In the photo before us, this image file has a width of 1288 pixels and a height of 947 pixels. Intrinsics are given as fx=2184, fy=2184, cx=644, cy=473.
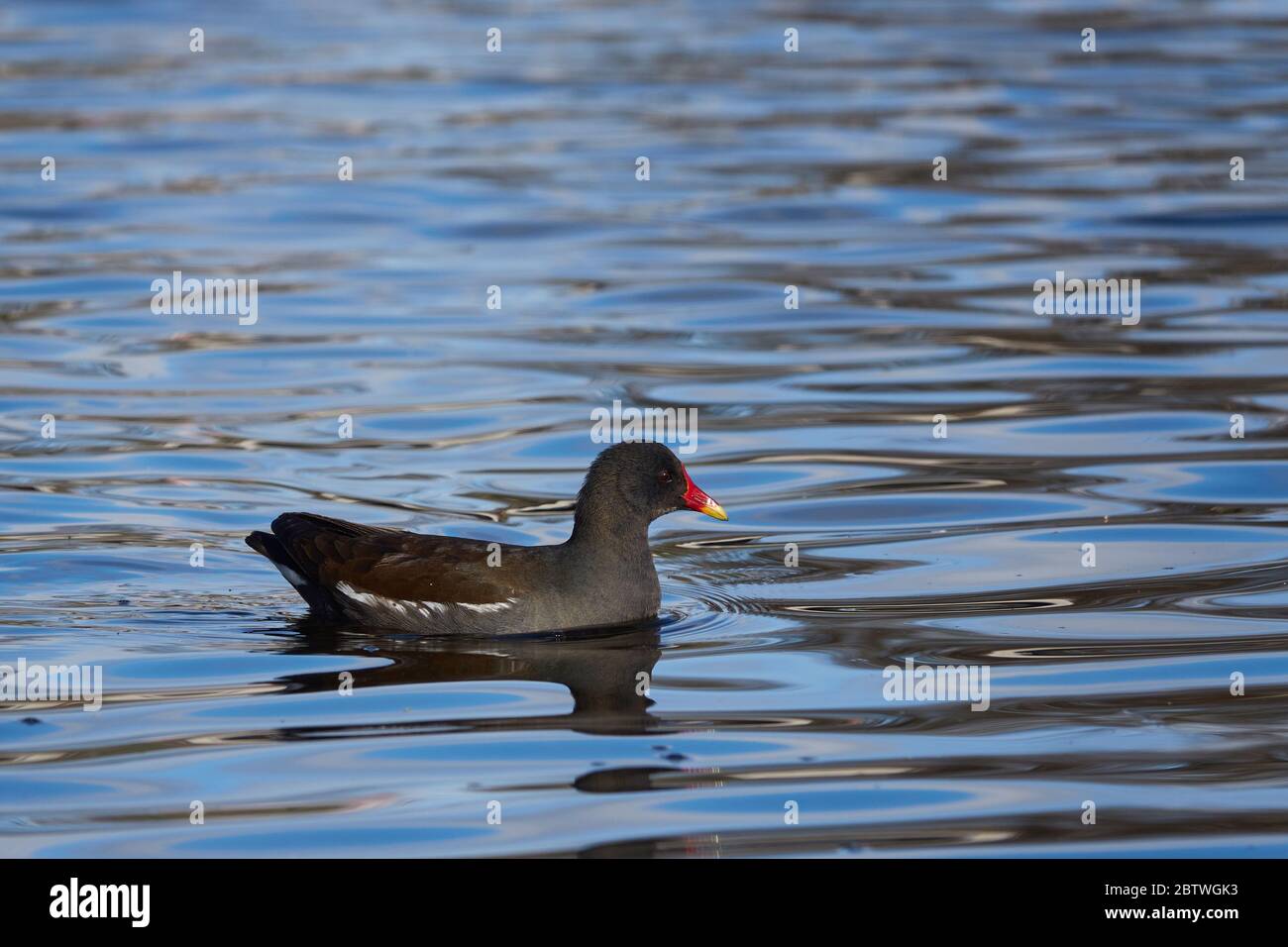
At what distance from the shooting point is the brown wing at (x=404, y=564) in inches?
437

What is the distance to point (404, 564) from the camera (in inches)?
442

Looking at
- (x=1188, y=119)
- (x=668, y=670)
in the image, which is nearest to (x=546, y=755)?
(x=668, y=670)

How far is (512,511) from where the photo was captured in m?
14.0

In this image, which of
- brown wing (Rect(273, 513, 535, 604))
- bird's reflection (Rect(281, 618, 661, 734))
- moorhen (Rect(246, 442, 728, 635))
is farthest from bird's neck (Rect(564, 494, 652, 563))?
bird's reflection (Rect(281, 618, 661, 734))

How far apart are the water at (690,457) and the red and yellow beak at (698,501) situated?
1.84 feet

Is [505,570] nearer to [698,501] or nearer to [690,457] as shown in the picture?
[698,501]

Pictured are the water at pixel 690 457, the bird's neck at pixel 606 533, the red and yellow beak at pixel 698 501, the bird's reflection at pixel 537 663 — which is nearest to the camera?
the water at pixel 690 457

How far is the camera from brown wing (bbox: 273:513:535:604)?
11102 millimetres

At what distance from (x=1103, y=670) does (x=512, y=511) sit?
463 centimetres

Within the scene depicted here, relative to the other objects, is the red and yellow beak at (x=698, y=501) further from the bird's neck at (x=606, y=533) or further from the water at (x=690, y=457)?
the water at (x=690, y=457)

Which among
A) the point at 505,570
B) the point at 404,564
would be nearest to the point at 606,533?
the point at 505,570

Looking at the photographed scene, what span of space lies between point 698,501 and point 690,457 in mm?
3604

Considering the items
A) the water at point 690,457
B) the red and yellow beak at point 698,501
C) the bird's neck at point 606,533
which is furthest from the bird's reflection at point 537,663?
the red and yellow beak at point 698,501
